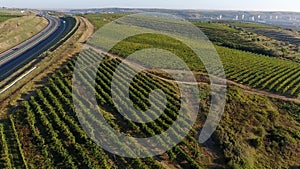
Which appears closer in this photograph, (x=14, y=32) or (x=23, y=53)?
(x=23, y=53)

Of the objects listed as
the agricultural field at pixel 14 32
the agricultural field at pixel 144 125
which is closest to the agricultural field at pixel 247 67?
the agricultural field at pixel 144 125

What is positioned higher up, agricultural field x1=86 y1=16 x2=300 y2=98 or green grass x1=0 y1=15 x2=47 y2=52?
green grass x1=0 y1=15 x2=47 y2=52

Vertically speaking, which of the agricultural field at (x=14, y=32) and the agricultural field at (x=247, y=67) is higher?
the agricultural field at (x=14, y=32)

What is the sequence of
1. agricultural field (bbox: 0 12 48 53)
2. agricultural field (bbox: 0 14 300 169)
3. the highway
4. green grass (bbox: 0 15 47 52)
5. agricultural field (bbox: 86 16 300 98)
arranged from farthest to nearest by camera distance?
1. green grass (bbox: 0 15 47 52)
2. agricultural field (bbox: 0 12 48 53)
3. agricultural field (bbox: 86 16 300 98)
4. the highway
5. agricultural field (bbox: 0 14 300 169)

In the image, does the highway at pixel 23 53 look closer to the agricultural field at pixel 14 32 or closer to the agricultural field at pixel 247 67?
the agricultural field at pixel 14 32

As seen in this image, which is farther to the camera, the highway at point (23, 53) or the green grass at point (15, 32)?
the green grass at point (15, 32)

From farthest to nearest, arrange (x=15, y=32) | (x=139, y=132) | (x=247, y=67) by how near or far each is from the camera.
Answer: (x=15, y=32), (x=247, y=67), (x=139, y=132)

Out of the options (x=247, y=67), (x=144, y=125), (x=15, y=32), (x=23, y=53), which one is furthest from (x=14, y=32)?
(x=144, y=125)

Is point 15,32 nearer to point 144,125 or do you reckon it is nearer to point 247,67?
point 247,67

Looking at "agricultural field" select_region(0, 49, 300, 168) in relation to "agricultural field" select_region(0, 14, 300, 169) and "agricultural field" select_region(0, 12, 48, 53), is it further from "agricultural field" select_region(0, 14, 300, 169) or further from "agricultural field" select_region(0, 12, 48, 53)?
"agricultural field" select_region(0, 12, 48, 53)

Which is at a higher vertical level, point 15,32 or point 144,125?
point 15,32

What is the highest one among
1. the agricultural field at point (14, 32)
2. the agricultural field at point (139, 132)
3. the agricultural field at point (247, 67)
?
the agricultural field at point (14, 32)

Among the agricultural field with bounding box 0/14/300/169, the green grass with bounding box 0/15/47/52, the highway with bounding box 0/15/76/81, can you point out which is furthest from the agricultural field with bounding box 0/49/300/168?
the green grass with bounding box 0/15/47/52
